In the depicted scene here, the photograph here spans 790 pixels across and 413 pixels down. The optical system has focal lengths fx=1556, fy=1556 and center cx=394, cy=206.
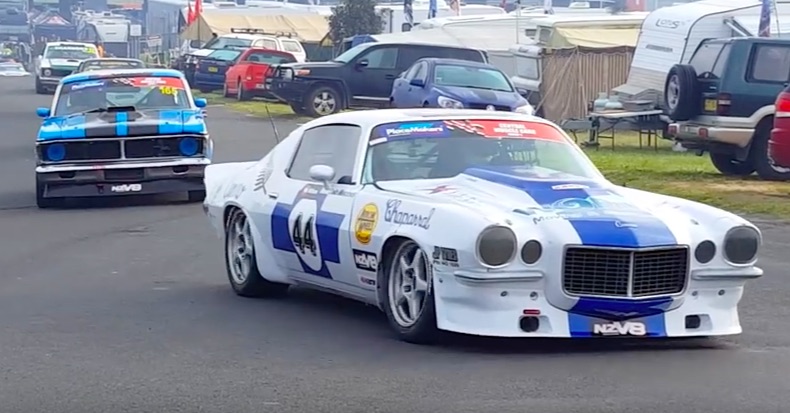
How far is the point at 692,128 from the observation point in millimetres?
20031

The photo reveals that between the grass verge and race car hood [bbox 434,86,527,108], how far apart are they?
1.53m

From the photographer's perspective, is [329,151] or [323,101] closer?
[329,151]

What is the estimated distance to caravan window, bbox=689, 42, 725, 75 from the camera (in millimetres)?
20484

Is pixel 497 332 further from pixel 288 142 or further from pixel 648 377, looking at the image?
pixel 288 142

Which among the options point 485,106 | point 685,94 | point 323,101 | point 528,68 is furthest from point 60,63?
point 685,94

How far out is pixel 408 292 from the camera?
870cm

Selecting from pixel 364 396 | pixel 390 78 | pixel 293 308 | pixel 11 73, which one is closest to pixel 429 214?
pixel 364 396

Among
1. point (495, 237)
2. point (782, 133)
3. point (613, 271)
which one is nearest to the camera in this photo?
point (495, 237)

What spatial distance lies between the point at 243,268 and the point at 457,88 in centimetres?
1555

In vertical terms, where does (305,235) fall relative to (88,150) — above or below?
above

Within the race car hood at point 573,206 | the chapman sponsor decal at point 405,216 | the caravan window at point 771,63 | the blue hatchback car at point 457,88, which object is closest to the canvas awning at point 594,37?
the blue hatchback car at point 457,88

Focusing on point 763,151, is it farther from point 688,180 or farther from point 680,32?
point 680,32

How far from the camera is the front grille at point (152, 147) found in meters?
17.5

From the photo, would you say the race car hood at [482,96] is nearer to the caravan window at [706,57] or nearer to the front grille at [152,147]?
the caravan window at [706,57]
